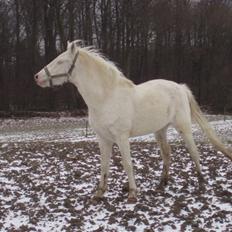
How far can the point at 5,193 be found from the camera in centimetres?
654

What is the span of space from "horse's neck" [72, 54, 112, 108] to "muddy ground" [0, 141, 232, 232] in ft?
4.77

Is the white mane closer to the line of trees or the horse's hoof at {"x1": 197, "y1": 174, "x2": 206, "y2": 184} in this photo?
the horse's hoof at {"x1": 197, "y1": 174, "x2": 206, "y2": 184}

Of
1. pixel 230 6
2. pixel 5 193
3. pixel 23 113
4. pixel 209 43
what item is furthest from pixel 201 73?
pixel 5 193

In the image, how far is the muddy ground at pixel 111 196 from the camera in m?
5.06

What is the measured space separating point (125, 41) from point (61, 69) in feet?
114

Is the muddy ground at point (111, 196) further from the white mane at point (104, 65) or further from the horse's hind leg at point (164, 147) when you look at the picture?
the white mane at point (104, 65)

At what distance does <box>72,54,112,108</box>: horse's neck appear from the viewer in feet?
19.1

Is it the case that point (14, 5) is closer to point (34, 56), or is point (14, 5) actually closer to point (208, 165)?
point (34, 56)

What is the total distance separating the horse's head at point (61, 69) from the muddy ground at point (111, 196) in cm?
174

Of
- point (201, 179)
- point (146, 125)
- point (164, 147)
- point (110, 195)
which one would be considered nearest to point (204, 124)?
point (164, 147)

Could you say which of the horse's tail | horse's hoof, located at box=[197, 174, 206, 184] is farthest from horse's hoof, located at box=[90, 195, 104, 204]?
the horse's tail

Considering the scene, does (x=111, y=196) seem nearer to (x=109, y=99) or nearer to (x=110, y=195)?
(x=110, y=195)

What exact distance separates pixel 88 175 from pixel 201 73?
35.3 m

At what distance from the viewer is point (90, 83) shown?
586 centimetres
